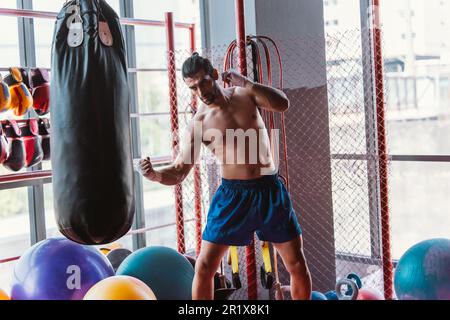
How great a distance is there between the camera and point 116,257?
396 centimetres

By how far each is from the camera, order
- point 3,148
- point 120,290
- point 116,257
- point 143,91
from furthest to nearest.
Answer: point 143,91
point 116,257
point 3,148
point 120,290

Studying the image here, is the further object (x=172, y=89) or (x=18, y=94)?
(x=172, y=89)

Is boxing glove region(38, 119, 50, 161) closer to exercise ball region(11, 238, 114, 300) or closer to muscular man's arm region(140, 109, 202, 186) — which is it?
exercise ball region(11, 238, 114, 300)

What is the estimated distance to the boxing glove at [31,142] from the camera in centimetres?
370

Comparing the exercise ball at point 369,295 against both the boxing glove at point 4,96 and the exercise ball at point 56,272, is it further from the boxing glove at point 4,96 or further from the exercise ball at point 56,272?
the boxing glove at point 4,96

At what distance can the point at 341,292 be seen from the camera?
11.9 ft

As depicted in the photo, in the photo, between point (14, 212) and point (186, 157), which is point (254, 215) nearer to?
point (186, 157)

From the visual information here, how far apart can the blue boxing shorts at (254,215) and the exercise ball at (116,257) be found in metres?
0.98

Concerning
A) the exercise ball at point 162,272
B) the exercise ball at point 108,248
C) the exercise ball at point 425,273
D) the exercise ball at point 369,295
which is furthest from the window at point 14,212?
the exercise ball at point 425,273

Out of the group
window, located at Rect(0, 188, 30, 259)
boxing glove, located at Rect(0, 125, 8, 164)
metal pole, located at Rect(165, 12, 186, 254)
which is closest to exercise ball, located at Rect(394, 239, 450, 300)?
metal pole, located at Rect(165, 12, 186, 254)

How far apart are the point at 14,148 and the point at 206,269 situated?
1400 millimetres

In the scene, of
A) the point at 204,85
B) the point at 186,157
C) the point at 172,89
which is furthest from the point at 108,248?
the point at 204,85
